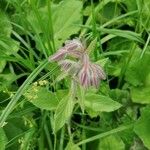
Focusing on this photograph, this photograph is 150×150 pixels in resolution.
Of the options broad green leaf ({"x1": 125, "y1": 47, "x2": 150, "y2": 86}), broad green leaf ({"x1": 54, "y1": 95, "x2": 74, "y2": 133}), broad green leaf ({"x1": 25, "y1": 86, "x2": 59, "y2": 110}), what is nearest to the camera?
broad green leaf ({"x1": 54, "y1": 95, "x2": 74, "y2": 133})

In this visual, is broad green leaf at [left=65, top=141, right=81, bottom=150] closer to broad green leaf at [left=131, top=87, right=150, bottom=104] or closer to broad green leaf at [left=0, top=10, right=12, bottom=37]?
broad green leaf at [left=131, top=87, right=150, bottom=104]

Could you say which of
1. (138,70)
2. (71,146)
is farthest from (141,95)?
(71,146)

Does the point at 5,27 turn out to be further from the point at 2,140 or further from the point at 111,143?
the point at 111,143

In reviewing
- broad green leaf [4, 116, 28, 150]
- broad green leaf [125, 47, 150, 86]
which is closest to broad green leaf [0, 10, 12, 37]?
broad green leaf [4, 116, 28, 150]

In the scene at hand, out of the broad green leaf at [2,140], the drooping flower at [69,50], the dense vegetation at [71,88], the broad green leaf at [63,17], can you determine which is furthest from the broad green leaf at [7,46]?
the drooping flower at [69,50]

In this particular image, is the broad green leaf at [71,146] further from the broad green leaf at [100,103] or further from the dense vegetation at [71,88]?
the broad green leaf at [100,103]

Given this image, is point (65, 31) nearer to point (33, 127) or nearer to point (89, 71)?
point (33, 127)
